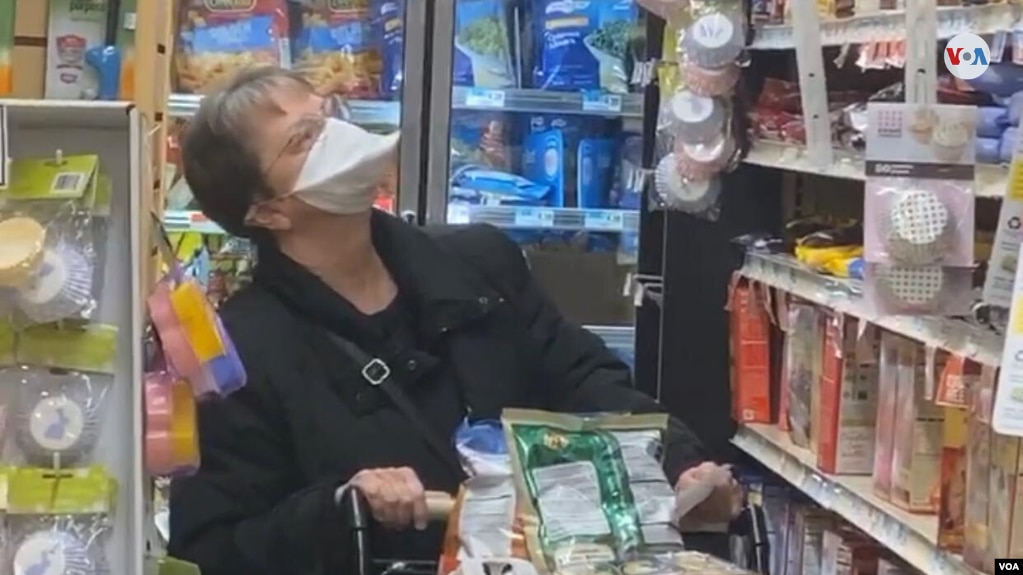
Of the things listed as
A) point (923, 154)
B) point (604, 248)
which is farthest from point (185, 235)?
point (923, 154)

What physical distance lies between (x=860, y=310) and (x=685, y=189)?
789mm

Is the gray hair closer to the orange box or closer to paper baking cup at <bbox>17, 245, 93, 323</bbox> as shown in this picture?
paper baking cup at <bbox>17, 245, 93, 323</bbox>

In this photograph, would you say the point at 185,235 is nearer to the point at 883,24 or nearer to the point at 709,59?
the point at 709,59

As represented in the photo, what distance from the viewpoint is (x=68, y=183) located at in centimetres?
168

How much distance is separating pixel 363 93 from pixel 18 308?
271 cm

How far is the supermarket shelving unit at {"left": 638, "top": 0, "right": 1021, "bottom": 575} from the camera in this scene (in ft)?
7.39

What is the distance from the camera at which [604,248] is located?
4.60 meters

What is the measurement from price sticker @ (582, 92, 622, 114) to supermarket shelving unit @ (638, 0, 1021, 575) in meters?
0.63

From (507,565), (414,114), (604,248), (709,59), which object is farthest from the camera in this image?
(604,248)

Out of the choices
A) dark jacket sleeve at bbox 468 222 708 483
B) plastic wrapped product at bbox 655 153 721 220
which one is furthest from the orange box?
dark jacket sleeve at bbox 468 222 708 483

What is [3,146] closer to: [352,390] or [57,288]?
[57,288]

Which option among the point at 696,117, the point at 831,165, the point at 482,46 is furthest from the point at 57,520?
the point at 482,46

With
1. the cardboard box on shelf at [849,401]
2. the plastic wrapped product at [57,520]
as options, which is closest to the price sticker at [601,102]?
the cardboard box on shelf at [849,401]

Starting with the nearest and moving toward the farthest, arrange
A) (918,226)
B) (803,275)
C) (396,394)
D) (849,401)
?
(918,226) → (396,394) → (849,401) → (803,275)
